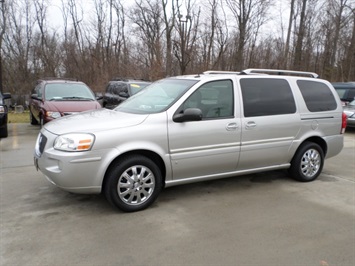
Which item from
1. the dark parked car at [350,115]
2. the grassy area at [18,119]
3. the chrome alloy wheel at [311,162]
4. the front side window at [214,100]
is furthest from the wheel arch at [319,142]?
the grassy area at [18,119]

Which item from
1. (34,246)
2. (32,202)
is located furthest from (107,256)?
(32,202)

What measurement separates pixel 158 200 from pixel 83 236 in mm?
1314

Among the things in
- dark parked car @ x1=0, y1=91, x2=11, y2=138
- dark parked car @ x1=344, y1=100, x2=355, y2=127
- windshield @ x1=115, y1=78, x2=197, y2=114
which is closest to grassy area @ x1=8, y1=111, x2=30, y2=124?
dark parked car @ x1=0, y1=91, x2=11, y2=138

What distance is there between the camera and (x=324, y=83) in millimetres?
5793

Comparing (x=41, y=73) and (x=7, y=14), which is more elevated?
(x=7, y=14)

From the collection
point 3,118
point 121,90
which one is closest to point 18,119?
point 121,90

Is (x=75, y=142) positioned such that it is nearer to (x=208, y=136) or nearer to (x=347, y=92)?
(x=208, y=136)

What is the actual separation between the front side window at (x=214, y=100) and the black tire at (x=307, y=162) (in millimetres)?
1585

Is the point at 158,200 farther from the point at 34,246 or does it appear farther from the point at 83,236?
the point at 34,246

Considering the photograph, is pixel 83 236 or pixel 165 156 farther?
pixel 165 156

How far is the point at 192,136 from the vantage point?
4348mm

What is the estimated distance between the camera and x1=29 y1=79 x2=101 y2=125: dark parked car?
Answer: 29.6 ft

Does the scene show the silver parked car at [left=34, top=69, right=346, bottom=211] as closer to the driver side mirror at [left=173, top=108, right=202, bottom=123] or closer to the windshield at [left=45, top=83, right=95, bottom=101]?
the driver side mirror at [left=173, top=108, right=202, bottom=123]

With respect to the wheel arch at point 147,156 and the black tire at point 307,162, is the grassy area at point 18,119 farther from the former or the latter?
the black tire at point 307,162
